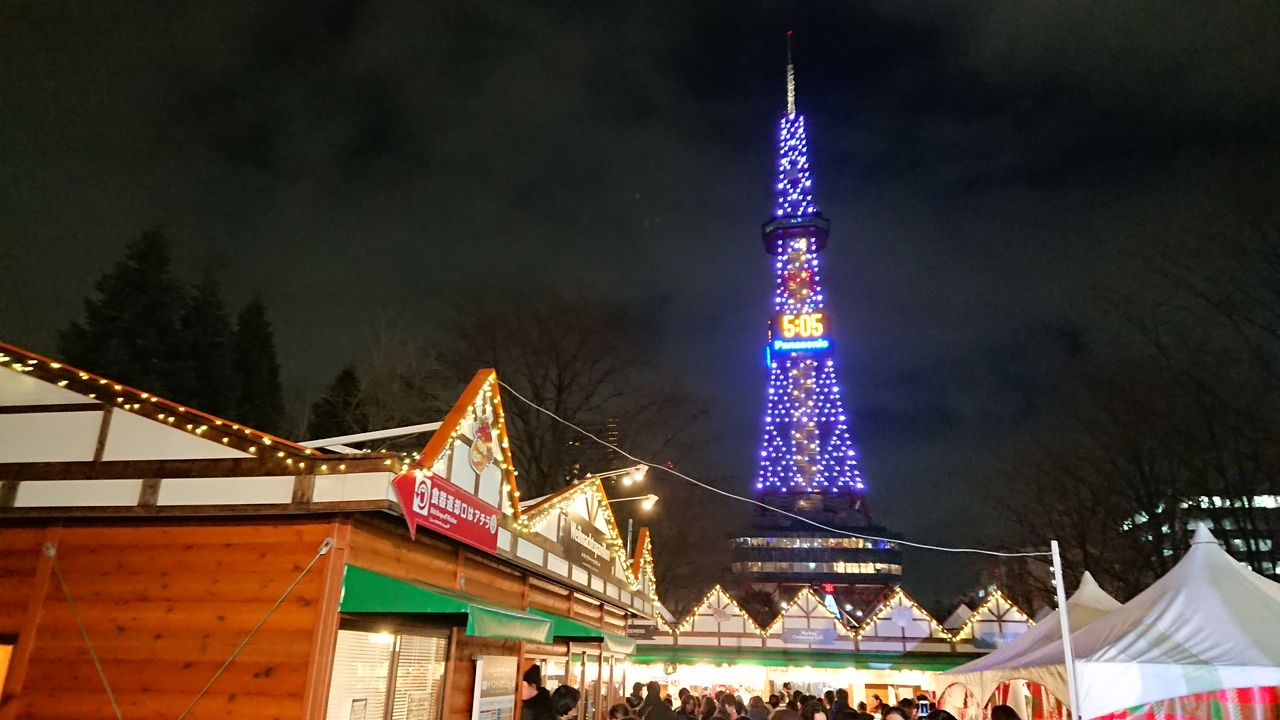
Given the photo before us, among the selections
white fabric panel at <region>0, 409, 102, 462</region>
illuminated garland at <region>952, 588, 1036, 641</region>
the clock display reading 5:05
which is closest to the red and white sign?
white fabric panel at <region>0, 409, 102, 462</region>

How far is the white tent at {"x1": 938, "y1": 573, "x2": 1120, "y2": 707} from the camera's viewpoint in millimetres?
9383

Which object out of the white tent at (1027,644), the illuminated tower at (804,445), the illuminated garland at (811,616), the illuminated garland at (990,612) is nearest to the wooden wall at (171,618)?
the white tent at (1027,644)

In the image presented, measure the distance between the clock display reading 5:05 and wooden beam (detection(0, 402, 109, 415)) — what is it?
105 meters

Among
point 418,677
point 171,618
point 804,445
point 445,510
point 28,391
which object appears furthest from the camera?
point 804,445

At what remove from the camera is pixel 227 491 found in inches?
257

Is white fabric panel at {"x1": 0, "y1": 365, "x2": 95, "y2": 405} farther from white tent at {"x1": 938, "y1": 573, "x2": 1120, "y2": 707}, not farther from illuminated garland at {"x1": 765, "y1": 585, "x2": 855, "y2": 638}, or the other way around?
illuminated garland at {"x1": 765, "y1": 585, "x2": 855, "y2": 638}

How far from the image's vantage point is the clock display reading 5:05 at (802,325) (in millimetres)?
109000

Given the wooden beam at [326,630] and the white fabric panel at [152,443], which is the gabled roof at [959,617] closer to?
the wooden beam at [326,630]

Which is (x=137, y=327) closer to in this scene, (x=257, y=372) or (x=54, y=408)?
(x=257, y=372)

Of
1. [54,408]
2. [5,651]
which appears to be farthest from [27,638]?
[54,408]

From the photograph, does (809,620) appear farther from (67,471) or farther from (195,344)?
(67,471)

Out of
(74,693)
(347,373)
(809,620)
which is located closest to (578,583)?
(74,693)

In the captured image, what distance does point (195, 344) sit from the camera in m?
21.9

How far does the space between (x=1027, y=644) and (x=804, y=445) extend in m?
99.7
